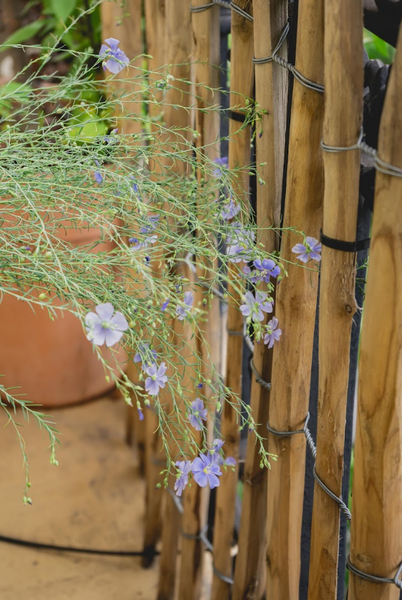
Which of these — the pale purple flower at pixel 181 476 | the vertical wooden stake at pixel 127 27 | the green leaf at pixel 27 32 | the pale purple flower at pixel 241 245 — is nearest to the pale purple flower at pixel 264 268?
the pale purple flower at pixel 241 245

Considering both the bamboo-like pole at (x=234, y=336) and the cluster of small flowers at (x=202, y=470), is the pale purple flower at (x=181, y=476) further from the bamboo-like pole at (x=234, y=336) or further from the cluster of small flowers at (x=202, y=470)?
the bamboo-like pole at (x=234, y=336)

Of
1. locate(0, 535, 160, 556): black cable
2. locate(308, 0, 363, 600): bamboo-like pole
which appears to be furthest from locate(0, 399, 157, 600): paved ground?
locate(308, 0, 363, 600): bamboo-like pole

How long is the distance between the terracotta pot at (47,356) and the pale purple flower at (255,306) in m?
1.15

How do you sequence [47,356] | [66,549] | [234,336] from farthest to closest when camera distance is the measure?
[47,356] → [66,549] → [234,336]

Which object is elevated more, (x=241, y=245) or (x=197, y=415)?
(x=241, y=245)

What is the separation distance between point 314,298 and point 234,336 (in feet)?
0.88

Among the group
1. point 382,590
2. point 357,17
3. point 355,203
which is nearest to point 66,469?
point 382,590

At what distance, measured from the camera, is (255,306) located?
722 millimetres

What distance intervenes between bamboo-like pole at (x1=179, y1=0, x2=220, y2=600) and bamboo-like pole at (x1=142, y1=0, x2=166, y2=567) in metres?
0.10

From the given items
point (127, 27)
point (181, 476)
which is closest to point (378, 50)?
point (127, 27)

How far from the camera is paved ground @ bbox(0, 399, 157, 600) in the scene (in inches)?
59.7

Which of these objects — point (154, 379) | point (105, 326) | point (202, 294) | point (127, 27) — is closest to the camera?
point (105, 326)

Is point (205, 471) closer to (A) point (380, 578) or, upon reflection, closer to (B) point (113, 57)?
(A) point (380, 578)

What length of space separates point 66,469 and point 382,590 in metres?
1.24
